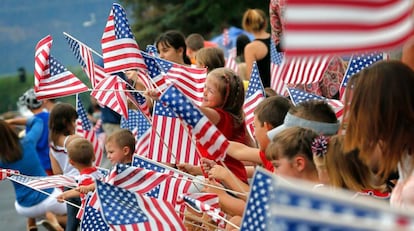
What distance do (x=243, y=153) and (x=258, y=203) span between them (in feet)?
6.32

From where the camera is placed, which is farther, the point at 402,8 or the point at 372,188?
the point at 372,188

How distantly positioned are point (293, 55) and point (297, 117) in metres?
2.74

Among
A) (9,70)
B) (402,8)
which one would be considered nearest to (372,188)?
(402,8)

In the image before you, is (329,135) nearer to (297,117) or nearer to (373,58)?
(297,117)

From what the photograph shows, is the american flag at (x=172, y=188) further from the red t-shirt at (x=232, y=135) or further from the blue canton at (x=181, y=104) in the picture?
the blue canton at (x=181, y=104)

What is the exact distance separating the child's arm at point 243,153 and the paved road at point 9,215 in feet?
20.8

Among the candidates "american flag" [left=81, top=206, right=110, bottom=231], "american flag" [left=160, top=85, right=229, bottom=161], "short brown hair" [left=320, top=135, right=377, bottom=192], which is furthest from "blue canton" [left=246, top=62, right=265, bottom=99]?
"short brown hair" [left=320, top=135, right=377, bottom=192]

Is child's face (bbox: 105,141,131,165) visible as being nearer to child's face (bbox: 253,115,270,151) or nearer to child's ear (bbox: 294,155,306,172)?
child's face (bbox: 253,115,270,151)

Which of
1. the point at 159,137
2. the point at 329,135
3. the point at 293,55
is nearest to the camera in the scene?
the point at 293,55

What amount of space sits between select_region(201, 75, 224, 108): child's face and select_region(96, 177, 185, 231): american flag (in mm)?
1689

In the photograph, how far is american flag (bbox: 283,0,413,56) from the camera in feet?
10.3

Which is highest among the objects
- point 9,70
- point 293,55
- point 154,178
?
point 293,55

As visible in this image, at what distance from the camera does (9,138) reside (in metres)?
11.4

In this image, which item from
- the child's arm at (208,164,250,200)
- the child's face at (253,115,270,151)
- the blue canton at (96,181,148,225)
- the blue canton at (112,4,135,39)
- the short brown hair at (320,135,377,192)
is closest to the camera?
the short brown hair at (320,135,377,192)
